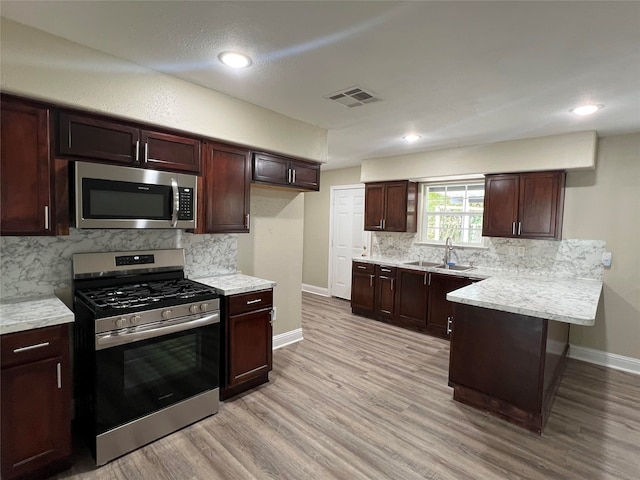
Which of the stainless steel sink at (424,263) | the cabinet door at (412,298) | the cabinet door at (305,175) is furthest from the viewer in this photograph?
the stainless steel sink at (424,263)

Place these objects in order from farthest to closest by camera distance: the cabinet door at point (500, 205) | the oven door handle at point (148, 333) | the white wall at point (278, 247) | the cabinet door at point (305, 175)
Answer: the cabinet door at point (500, 205) → the white wall at point (278, 247) → the cabinet door at point (305, 175) → the oven door handle at point (148, 333)

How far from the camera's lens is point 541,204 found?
3889 mm

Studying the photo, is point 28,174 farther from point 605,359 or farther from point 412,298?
point 605,359

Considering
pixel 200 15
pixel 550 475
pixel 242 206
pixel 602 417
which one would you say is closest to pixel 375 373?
pixel 550 475

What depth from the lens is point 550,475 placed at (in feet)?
6.72

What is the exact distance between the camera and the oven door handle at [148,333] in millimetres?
1993

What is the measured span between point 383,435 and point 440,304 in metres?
2.36

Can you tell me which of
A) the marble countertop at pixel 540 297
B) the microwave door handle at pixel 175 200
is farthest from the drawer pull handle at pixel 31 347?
the marble countertop at pixel 540 297

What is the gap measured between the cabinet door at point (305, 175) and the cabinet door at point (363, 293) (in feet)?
6.69

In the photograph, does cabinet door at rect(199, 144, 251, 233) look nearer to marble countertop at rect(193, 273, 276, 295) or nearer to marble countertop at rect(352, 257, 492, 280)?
marble countertop at rect(193, 273, 276, 295)

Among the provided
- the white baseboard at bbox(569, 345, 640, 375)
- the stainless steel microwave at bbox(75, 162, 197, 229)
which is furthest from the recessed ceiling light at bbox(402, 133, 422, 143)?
the white baseboard at bbox(569, 345, 640, 375)

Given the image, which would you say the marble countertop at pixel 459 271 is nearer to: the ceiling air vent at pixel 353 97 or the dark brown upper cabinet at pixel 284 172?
the dark brown upper cabinet at pixel 284 172

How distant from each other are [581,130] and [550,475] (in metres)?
3.33

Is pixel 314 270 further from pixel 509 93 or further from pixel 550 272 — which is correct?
pixel 509 93
